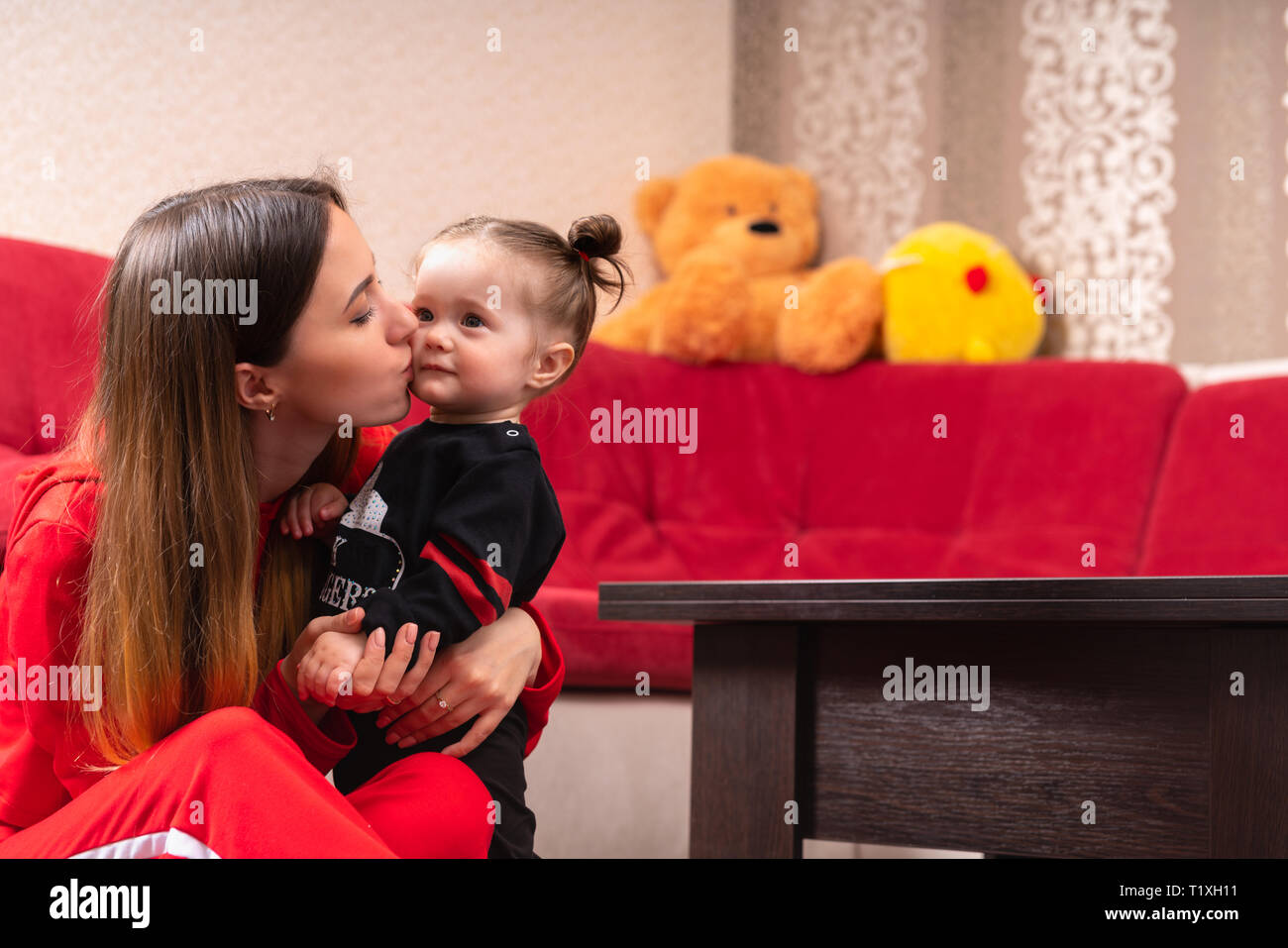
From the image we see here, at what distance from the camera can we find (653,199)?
2480mm

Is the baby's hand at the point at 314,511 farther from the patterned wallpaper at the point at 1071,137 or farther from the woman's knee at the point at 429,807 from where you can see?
the patterned wallpaper at the point at 1071,137

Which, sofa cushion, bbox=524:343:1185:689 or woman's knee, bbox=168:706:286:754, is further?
sofa cushion, bbox=524:343:1185:689

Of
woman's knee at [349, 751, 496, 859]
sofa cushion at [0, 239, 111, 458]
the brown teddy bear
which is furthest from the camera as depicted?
the brown teddy bear


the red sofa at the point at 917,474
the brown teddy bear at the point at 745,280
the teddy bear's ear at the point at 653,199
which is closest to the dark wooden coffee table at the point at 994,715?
the red sofa at the point at 917,474

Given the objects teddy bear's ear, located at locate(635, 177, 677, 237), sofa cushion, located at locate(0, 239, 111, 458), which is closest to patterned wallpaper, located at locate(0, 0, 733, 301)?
teddy bear's ear, located at locate(635, 177, 677, 237)

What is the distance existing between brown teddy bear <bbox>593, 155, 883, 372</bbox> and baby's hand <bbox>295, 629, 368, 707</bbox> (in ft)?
4.99

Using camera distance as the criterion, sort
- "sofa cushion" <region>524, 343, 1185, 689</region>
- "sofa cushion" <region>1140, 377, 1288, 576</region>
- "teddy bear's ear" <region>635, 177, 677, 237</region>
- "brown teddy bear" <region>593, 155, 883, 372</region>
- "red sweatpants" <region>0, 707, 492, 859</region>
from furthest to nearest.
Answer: "teddy bear's ear" <region>635, 177, 677, 237</region>, "brown teddy bear" <region>593, 155, 883, 372</region>, "sofa cushion" <region>524, 343, 1185, 689</region>, "sofa cushion" <region>1140, 377, 1288, 576</region>, "red sweatpants" <region>0, 707, 492, 859</region>

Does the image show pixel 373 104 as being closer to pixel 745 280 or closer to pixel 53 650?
pixel 745 280

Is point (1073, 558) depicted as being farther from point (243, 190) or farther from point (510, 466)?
point (243, 190)

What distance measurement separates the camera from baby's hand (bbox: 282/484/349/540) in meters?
0.86

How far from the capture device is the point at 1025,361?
2180 millimetres

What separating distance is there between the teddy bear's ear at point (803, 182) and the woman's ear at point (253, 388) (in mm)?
1846

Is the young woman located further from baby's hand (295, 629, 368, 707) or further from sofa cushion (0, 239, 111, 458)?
sofa cushion (0, 239, 111, 458)
